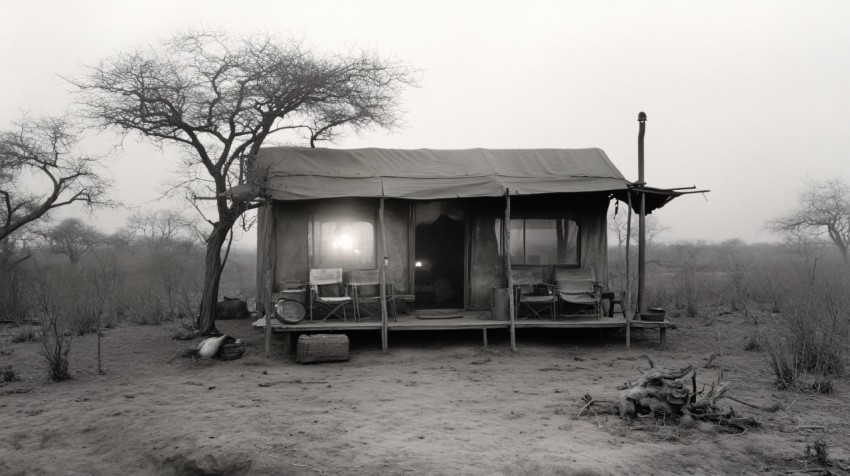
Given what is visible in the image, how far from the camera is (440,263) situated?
1375 centimetres

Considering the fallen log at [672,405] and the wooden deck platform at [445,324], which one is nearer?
the fallen log at [672,405]

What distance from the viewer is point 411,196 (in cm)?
869

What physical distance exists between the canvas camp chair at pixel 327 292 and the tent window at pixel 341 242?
0.34 meters

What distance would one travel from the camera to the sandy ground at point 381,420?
14.7 feet

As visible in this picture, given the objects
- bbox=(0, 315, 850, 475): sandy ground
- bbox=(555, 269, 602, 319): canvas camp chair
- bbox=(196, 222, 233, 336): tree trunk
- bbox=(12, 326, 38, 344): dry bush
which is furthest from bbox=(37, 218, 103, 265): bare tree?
bbox=(555, 269, 602, 319): canvas camp chair

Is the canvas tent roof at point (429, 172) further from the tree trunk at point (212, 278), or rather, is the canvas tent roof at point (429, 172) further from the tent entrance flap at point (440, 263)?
the tent entrance flap at point (440, 263)

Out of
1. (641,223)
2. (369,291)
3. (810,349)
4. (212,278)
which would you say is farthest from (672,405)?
(212,278)

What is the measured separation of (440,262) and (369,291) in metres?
4.17

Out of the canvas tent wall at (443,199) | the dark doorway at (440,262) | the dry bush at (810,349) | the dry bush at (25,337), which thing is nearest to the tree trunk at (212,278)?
the canvas tent wall at (443,199)

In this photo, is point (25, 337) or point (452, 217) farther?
point (452, 217)

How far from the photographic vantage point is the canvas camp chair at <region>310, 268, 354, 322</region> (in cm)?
910

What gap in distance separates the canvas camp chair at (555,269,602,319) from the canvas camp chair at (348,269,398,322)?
2.88 m

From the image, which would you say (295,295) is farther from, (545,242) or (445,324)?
(545,242)

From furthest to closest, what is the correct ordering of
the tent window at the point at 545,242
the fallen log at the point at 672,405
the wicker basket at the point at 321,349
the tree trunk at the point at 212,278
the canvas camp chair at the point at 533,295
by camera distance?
the tent window at the point at 545,242 → the tree trunk at the point at 212,278 → the canvas camp chair at the point at 533,295 → the wicker basket at the point at 321,349 → the fallen log at the point at 672,405
